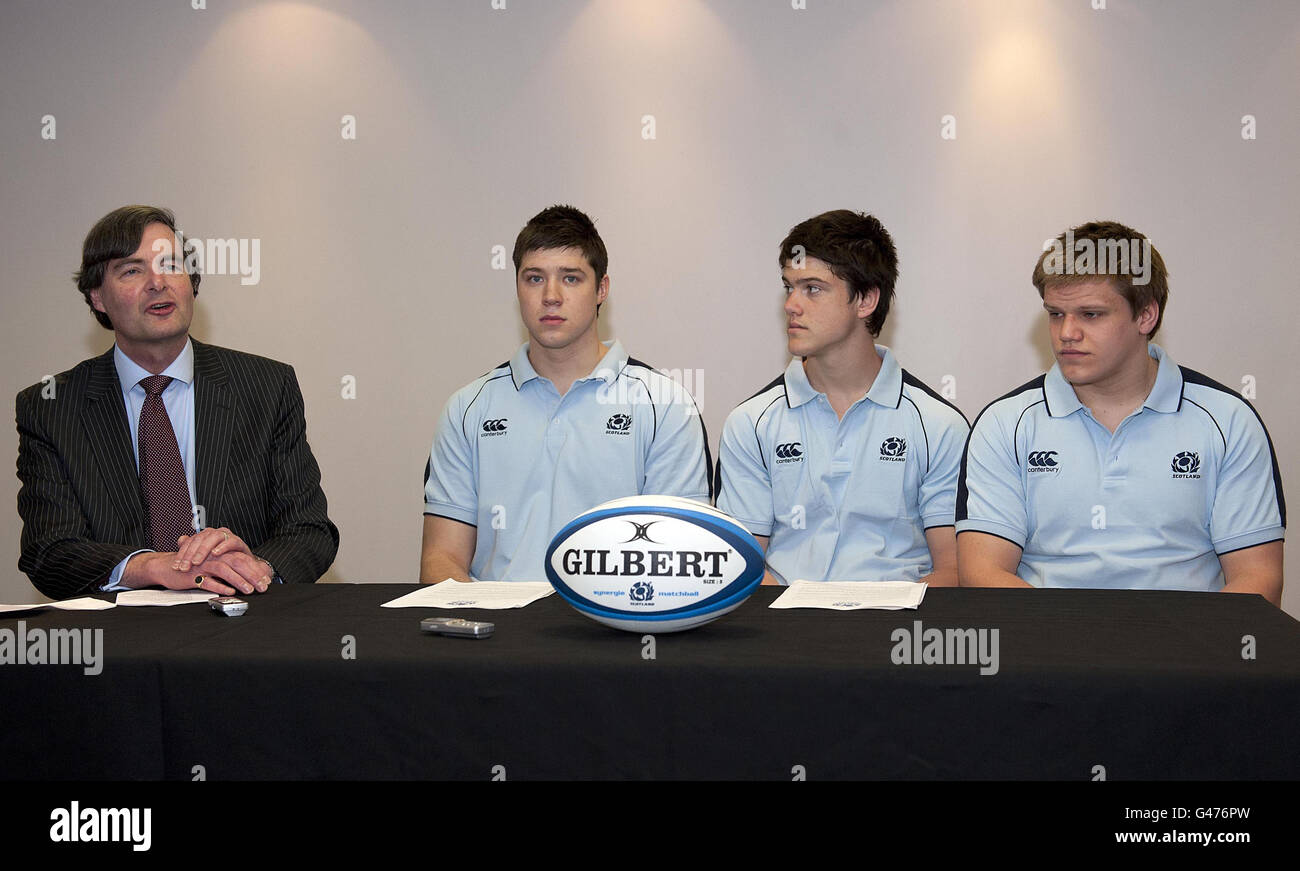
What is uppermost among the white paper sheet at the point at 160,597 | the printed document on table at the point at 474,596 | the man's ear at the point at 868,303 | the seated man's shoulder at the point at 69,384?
the man's ear at the point at 868,303

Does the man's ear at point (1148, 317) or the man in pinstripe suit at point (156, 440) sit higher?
the man's ear at point (1148, 317)

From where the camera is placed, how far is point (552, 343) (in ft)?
9.14

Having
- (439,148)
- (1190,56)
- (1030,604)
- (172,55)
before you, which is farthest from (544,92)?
(1030,604)

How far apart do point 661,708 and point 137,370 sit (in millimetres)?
1733

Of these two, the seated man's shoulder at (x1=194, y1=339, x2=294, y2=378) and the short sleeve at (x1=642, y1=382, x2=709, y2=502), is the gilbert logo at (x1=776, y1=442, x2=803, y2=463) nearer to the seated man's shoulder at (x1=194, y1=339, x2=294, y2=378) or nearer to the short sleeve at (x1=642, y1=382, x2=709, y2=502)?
the short sleeve at (x1=642, y1=382, x2=709, y2=502)

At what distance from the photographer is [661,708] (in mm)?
1296

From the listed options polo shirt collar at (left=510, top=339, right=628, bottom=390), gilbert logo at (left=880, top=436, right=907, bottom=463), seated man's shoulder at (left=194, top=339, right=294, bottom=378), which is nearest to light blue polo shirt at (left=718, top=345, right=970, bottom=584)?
gilbert logo at (left=880, top=436, right=907, bottom=463)

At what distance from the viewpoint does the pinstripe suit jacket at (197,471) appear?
225 centimetres

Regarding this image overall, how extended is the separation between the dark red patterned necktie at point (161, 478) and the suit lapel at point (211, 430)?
39mm

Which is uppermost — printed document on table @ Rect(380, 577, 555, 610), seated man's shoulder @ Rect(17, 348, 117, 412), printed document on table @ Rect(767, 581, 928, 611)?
seated man's shoulder @ Rect(17, 348, 117, 412)

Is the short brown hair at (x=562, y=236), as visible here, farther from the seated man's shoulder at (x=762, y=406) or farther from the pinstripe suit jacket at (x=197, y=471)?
the pinstripe suit jacket at (x=197, y=471)

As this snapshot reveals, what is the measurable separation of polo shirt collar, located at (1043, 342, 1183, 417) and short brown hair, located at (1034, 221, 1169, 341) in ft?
0.28

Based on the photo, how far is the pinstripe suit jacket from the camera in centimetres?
225

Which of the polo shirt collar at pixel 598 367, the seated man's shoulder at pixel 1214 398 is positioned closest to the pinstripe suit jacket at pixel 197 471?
the polo shirt collar at pixel 598 367
